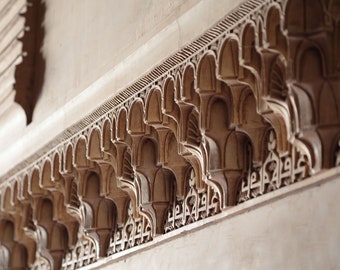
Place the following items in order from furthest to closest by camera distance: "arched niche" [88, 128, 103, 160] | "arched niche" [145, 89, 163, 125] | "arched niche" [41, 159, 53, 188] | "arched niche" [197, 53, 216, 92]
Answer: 1. "arched niche" [41, 159, 53, 188]
2. "arched niche" [88, 128, 103, 160]
3. "arched niche" [145, 89, 163, 125]
4. "arched niche" [197, 53, 216, 92]

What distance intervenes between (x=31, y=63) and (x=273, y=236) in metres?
2.01

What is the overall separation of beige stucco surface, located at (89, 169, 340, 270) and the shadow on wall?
1.31 m

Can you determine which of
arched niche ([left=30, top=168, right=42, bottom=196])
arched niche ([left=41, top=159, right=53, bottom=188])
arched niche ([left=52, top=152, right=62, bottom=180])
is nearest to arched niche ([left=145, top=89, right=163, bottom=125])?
arched niche ([left=52, top=152, right=62, bottom=180])

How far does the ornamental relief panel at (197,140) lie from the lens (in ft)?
8.74

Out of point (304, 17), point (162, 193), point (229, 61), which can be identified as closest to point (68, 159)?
point (162, 193)

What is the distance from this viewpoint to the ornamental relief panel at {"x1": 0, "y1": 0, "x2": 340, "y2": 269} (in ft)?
8.74

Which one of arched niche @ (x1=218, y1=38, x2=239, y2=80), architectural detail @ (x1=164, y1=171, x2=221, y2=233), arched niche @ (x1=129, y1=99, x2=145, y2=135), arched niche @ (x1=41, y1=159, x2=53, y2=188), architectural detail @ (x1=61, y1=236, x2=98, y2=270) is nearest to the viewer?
arched niche @ (x1=218, y1=38, x2=239, y2=80)

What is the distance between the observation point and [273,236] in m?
2.85

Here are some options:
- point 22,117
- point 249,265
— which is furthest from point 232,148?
point 22,117

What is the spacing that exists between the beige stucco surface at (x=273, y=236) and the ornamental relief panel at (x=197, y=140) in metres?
0.05

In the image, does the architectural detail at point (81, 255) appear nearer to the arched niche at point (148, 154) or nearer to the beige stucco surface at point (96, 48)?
the beige stucco surface at point (96, 48)

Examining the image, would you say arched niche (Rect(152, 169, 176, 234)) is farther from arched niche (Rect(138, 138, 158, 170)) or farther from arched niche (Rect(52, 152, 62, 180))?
arched niche (Rect(52, 152, 62, 180))

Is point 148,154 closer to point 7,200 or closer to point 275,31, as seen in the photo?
point 275,31

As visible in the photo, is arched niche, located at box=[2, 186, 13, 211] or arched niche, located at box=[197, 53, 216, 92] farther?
arched niche, located at box=[2, 186, 13, 211]
